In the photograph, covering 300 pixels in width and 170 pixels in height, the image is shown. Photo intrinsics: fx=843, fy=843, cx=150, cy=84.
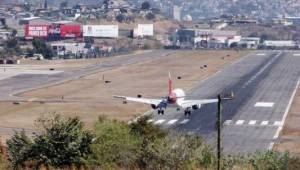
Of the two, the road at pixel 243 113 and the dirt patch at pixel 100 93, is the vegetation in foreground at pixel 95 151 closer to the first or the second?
the road at pixel 243 113

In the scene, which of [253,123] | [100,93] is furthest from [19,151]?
[100,93]

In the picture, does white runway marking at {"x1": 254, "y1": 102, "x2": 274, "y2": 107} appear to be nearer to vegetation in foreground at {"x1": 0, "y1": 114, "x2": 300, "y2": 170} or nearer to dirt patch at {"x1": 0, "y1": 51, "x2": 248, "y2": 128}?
dirt patch at {"x1": 0, "y1": 51, "x2": 248, "y2": 128}

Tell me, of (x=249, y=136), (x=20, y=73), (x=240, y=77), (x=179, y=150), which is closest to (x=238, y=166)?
(x=179, y=150)

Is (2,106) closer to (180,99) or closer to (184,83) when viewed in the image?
(180,99)

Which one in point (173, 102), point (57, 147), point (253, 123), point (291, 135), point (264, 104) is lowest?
point (264, 104)

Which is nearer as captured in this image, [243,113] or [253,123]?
[253,123]

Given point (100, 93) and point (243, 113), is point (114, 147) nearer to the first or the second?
point (243, 113)

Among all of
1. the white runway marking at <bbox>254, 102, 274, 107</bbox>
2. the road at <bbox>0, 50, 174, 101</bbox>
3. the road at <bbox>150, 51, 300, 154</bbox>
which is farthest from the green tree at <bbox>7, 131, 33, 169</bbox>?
the road at <bbox>0, 50, 174, 101</bbox>
